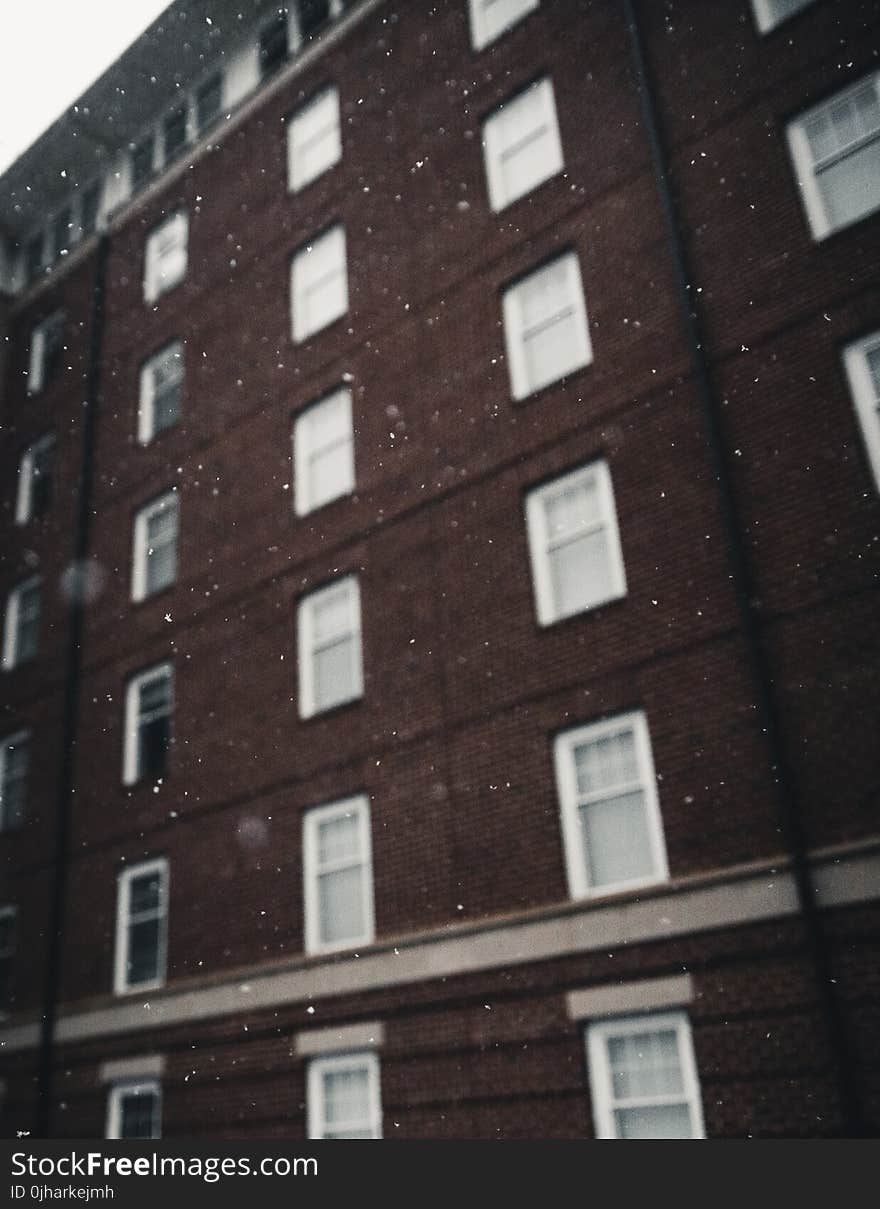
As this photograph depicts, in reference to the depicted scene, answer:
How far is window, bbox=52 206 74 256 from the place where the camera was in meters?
25.6

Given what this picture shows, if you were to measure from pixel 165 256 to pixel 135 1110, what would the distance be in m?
16.2

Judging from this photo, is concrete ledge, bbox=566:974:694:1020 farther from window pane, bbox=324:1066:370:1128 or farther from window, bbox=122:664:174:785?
window, bbox=122:664:174:785

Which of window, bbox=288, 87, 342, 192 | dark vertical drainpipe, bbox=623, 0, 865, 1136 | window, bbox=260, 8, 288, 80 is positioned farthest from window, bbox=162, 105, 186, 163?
dark vertical drainpipe, bbox=623, 0, 865, 1136

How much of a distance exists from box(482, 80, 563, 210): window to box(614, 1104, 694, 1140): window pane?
39.8 feet

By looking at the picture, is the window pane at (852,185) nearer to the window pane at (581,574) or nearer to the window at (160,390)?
the window pane at (581,574)

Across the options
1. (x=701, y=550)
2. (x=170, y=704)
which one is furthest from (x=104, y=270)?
(x=701, y=550)

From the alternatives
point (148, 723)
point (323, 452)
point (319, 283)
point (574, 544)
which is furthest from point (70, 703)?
point (574, 544)

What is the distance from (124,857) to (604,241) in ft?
38.9

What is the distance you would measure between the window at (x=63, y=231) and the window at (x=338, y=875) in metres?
17.5

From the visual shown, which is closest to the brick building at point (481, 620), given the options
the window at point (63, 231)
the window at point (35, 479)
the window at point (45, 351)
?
the window at point (35, 479)

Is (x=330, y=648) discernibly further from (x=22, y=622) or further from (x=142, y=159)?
(x=142, y=159)

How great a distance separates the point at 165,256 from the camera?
72.7 feet

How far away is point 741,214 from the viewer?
42.9ft

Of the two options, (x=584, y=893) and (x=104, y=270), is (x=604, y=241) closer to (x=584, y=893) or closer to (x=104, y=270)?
(x=584, y=893)
